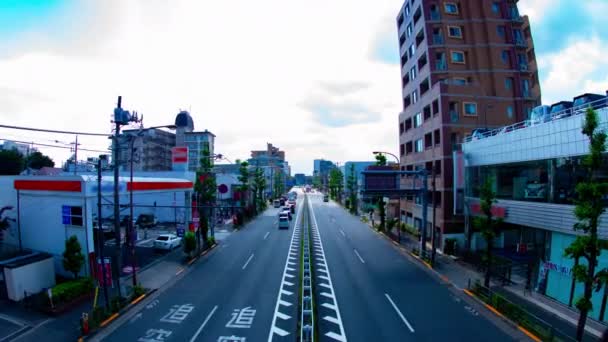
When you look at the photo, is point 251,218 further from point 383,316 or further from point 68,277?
point 383,316

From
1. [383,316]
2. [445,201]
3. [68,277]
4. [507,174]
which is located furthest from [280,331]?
[445,201]

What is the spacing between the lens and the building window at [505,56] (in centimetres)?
3934

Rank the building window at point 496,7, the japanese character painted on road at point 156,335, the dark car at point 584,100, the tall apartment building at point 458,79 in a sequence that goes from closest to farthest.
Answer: the japanese character painted on road at point 156,335
the dark car at point 584,100
the tall apartment building at point 458,79
the building window at point 496,7

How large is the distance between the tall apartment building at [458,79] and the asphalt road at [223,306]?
65.9 ft

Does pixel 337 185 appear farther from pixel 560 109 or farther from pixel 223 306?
pixel 223 306

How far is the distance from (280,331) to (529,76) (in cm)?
4110

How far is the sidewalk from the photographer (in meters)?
16.5

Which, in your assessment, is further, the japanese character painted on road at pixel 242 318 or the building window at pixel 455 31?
the building window at pixel 455 31

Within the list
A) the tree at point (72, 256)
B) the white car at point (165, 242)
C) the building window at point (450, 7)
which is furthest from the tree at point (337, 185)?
the tree at point (72, 256)

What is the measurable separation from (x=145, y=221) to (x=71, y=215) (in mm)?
24042

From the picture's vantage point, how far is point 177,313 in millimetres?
18344

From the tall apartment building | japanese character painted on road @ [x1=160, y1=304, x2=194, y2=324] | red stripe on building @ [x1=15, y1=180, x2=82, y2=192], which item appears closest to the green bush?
japanese character painted on road @ [x1=160, y1=304, x2=194, y2=324]

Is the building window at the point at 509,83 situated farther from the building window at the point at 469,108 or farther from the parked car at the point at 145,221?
the parked car at the point at 145,221

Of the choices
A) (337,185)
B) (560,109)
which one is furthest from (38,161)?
(560,109)
